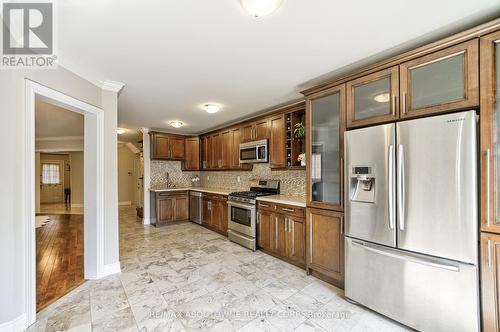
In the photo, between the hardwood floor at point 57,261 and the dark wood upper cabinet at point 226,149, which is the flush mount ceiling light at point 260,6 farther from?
the dark wood upper cabinet at point 226,149

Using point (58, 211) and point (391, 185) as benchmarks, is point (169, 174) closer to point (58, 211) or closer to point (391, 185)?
point (58, 211)

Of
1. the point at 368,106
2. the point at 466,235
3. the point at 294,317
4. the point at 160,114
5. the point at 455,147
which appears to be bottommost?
the point at 294,317

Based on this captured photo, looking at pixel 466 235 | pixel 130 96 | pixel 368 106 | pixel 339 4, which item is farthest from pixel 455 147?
pixel 130 96

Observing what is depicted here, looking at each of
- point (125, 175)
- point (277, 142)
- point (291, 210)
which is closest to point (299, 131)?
point (277, 142)

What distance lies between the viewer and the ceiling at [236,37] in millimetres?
1523

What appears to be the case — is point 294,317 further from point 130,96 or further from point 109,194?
point 130,96

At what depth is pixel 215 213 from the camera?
16.1 feet

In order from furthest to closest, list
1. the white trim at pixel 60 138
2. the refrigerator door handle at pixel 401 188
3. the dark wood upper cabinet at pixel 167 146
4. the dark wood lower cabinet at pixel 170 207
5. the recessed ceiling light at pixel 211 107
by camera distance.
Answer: the white trim at pixel 60 138, the dark wood upper cabinet at pixel 167 146, the dark wood lower cabinet at pixel 170 207, the recessed ceiling light at pixel 211 107, the refrigerator door handle at pixel 401 188

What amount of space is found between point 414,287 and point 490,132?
134cm

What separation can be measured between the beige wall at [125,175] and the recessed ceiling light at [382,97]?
932cm

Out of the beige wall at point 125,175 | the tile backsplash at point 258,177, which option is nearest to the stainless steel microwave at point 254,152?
the tile backsplash at point 258,177

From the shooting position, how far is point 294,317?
202 centimetres

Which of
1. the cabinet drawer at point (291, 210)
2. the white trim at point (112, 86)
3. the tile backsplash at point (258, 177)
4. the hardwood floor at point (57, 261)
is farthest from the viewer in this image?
the tile backsplash at point (258, 177)

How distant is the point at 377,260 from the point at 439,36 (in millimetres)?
2070
